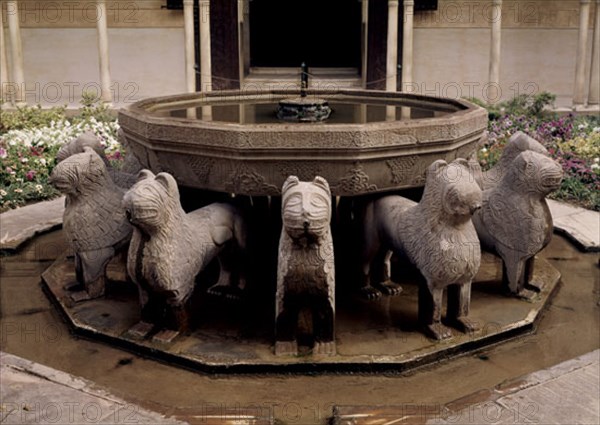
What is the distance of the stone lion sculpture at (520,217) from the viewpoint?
4941 mm

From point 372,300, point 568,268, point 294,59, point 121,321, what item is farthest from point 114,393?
point 294,59

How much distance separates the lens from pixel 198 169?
4977mm

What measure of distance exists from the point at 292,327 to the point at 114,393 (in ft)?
3.70

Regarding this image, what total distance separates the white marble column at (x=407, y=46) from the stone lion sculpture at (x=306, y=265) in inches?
453

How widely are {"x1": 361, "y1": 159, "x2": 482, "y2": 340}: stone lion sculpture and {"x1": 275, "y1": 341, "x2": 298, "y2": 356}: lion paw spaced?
887 millimetres

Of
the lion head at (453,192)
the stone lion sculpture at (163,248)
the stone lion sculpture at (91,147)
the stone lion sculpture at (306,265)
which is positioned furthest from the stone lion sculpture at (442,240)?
the stone lion sculpture at (91,147)

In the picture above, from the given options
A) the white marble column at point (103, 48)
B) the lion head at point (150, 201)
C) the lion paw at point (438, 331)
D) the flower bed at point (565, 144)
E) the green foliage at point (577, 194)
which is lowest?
A: the lion paw at point (438, 331)

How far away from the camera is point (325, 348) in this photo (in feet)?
14.1

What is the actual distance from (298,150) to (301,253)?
2.63ft

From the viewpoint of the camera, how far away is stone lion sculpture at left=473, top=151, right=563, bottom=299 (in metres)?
4.94

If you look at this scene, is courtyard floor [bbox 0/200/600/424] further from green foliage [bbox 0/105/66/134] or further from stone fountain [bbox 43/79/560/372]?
green foliage [bbox 0/105/66/134]

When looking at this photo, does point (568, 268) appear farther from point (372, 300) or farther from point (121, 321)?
point (121, 321)

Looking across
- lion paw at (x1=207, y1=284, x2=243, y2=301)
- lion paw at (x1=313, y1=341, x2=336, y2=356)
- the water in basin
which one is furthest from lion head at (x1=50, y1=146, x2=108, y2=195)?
lion paw at (x1=313, y1=341, x2=336, y2=356)

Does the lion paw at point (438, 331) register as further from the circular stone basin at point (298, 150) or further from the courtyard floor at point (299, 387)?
the circular stone basin at point (298, 150)
